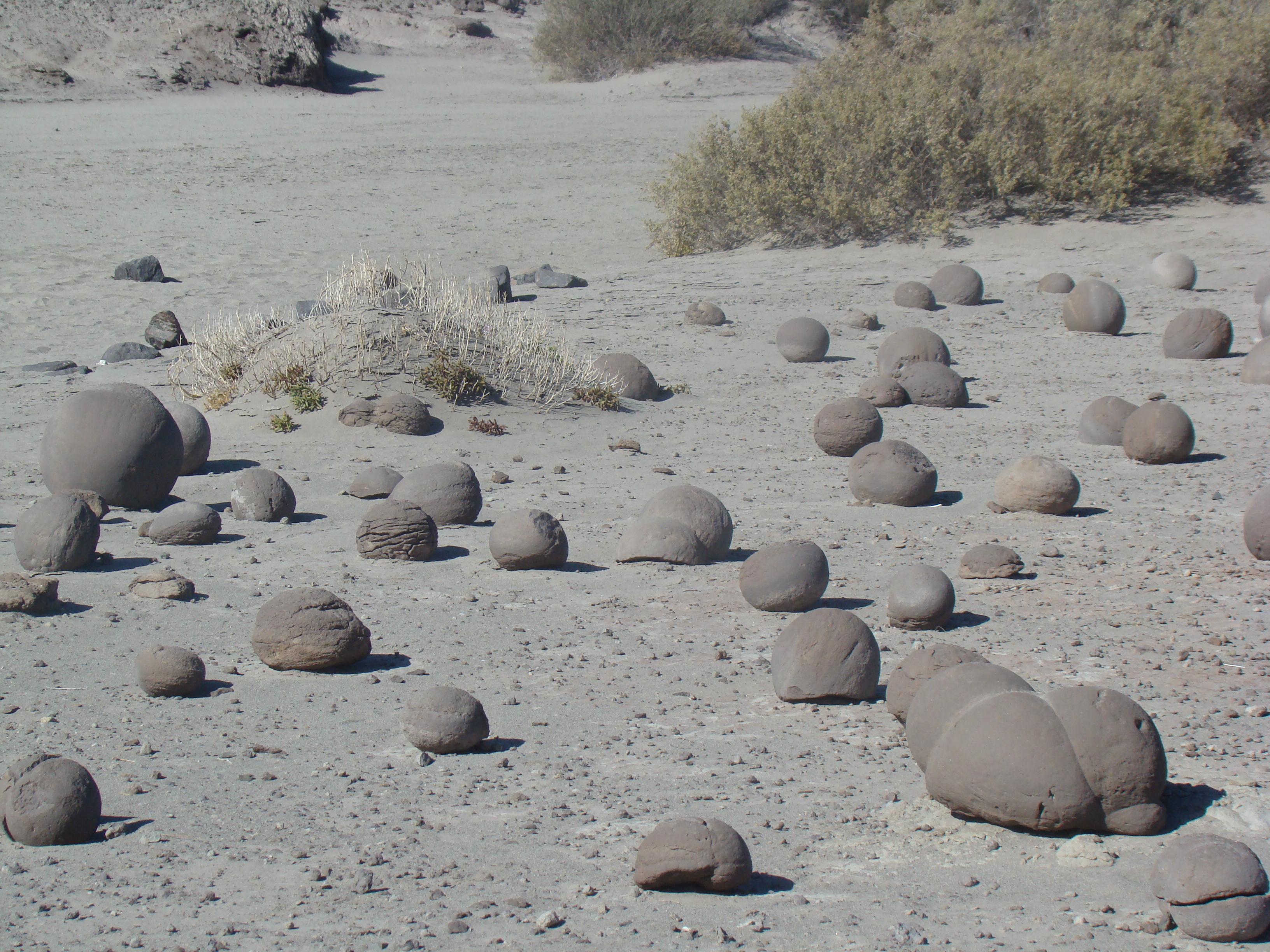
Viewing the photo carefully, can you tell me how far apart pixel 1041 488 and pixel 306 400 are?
5621mm

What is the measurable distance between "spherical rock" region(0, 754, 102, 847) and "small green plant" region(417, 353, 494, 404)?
254 inches

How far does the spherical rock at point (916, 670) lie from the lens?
14.7 ft

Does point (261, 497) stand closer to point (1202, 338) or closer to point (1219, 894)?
point (1219, 894)

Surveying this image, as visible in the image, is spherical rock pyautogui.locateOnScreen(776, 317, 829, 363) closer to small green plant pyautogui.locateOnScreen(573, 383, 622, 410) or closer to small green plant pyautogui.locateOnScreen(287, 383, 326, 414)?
small green plant pyautogui.locateOnScreen(573, 383, 622, 410)

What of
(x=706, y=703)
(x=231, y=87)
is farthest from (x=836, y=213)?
(x=231, y=87)

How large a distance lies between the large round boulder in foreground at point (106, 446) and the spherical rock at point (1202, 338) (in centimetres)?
906

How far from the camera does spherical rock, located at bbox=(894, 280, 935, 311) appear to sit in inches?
552

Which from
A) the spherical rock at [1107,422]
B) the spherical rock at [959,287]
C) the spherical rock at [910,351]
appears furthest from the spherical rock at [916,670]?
the spherical rock at [959,287]

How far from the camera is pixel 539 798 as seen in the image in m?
4.08

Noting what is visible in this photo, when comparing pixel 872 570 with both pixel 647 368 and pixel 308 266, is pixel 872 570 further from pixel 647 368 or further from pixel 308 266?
pixel 308 266

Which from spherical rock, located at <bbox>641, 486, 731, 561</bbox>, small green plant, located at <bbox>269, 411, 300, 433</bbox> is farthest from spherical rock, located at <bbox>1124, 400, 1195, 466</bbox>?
small green plant, located at <bbox>269, 411, 300, 433</bbox>

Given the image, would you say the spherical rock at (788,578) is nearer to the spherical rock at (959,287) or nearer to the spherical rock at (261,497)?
the spherical rock at (261,497)

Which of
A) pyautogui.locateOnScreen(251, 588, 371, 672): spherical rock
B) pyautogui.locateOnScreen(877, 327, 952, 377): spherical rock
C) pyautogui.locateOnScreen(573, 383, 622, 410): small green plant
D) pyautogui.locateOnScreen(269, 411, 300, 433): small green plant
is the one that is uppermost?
pyautogui.locateOnScreen(877, 327, 952, 377): spherical rock

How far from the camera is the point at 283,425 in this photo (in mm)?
9617
